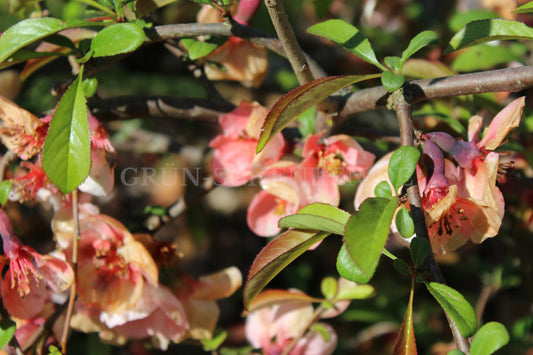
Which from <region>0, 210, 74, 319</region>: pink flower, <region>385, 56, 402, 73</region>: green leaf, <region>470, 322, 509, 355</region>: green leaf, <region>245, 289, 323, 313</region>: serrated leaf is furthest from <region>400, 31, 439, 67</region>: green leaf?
<region>0, 210, 74, 319</region>: pink flower

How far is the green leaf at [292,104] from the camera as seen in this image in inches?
23.3

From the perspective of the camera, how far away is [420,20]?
6.08 feet

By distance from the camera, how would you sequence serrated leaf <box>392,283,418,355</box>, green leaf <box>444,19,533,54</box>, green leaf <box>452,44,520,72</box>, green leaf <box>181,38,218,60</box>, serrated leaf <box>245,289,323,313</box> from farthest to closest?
green leaf <box>452,44,520,72</box>
serrated leaf <box>245,289,323,313</box>
green leaf <box>181,38,218,60</box>
green leaf <box>444,19,533,54</box>
serrated leaf <box>392,283,418,355</box>

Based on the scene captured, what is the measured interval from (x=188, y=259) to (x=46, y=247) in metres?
0.58

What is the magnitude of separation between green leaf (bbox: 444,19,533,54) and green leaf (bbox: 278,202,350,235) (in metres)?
0.32

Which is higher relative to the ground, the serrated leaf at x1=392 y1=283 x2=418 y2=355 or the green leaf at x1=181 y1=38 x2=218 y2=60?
the green leaf at x1=181 y1=38 x2=218 y2=60

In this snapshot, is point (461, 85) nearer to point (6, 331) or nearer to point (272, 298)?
point (272, 298)

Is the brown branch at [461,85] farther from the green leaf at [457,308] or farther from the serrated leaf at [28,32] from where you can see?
the serrated leaf at [28,32]

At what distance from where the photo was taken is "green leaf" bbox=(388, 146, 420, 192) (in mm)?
583

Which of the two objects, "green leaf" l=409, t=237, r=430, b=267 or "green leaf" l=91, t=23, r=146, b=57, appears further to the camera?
"green leaf" l=91, t=23, r=146, b=57

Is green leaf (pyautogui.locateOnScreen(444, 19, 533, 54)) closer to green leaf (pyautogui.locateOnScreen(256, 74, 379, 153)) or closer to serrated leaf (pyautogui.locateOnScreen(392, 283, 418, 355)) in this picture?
green leaf (pyautogui.locateOnScreen(256, 74, 379, 153))

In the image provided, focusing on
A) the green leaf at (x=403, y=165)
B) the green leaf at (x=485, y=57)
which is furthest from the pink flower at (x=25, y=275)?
the green leaf at (x=485, y=57)

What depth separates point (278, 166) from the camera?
83 cm

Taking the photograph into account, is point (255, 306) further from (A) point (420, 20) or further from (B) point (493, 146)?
(A) point (420, 20)
